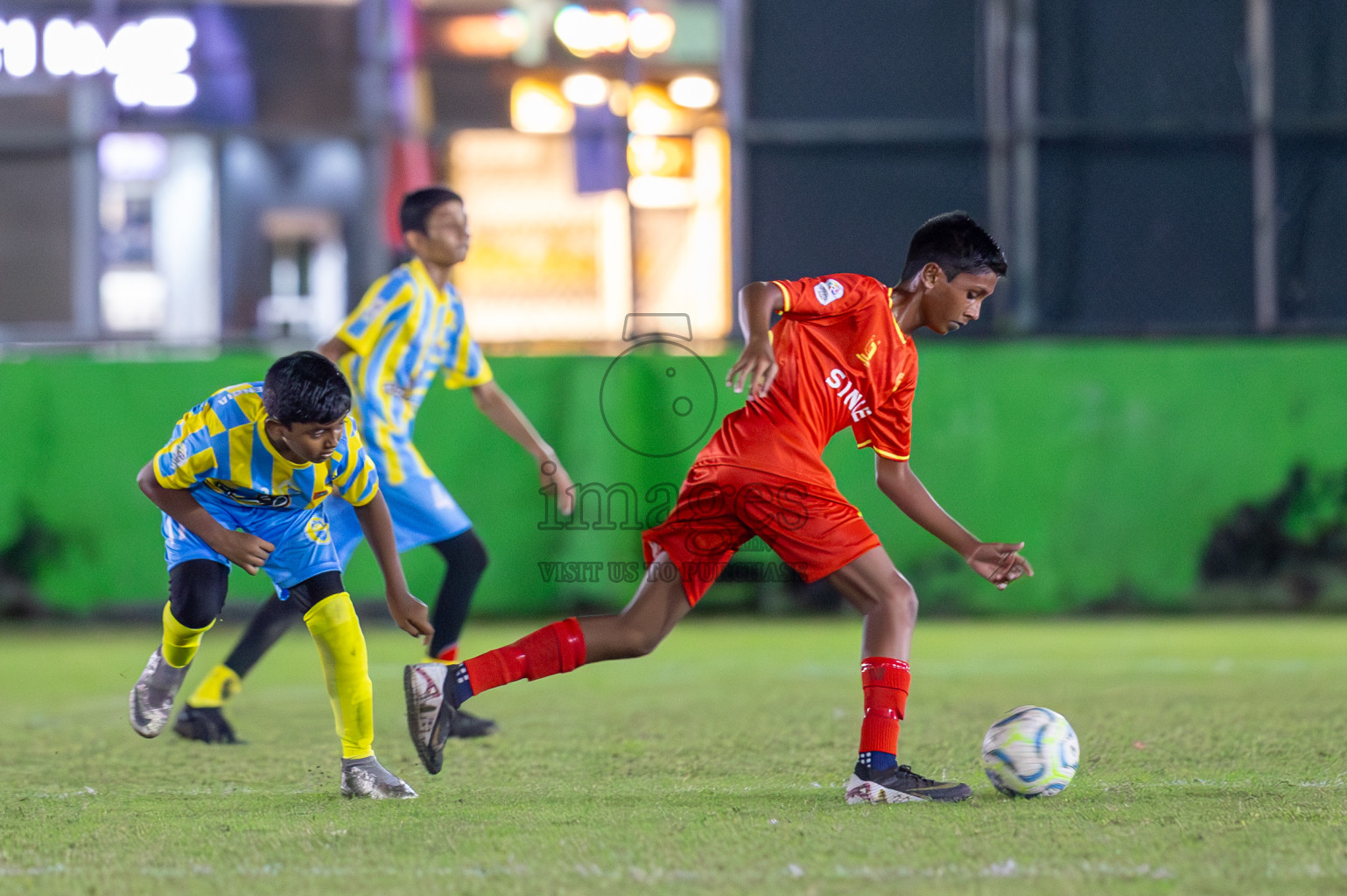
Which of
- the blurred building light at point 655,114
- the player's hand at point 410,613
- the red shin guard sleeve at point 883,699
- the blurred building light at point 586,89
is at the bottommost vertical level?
the red shin guard sleeve at point 883,699

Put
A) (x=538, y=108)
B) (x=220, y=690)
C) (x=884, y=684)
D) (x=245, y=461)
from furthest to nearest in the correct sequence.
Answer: (x=538, y=108)
(x=220, y=690)
(x=245, y=461)
(x=884, y=684)

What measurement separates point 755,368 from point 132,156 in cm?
889

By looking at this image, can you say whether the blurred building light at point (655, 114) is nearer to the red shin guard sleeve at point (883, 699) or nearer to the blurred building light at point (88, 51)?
the blurred building light at point (88, 51)

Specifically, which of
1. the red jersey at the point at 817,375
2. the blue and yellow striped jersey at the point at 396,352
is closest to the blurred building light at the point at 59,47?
the blue and yellow striped jersey at the point at 396,352

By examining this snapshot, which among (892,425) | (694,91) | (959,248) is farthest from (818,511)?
(694,91)

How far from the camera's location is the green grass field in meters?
3.02

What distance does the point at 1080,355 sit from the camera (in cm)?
982

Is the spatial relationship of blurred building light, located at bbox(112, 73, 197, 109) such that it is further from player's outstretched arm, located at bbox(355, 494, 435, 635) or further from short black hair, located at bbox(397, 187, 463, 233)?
player's outstretched arm, located at bbox(355, 494, 435, 635)

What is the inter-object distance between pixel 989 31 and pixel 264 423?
8.43 metres

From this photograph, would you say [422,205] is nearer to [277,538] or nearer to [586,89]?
[277,538]

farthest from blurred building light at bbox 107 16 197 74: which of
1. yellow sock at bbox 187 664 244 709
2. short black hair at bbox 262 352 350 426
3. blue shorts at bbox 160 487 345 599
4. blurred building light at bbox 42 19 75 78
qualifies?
short black hair at bbox 262 352 350 426

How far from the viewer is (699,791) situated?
13.2 feet

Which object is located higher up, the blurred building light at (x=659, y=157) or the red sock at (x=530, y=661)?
the blurred building light at (x=659, y=157)

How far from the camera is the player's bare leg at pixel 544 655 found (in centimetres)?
391
